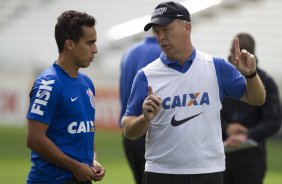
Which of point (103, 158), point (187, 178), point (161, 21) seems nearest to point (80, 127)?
point (187, 178)

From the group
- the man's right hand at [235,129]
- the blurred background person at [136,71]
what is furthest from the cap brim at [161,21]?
the blurred background person at [136,71]

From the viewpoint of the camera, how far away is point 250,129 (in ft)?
24.0

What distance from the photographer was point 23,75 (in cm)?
2031

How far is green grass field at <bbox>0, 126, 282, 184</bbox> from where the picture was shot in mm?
12203

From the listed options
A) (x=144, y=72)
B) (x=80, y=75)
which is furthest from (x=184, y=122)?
(x=80, y=75)

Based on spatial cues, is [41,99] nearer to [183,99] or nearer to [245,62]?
[183,99]

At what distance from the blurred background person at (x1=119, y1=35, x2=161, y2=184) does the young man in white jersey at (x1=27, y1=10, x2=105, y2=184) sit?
1904mm

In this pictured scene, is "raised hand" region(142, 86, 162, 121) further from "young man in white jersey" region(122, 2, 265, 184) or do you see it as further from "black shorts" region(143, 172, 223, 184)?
"black shorts" region(143, 172, 223, 184)

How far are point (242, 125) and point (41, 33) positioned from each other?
20.8 meters

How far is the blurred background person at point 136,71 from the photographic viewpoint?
25.2ft

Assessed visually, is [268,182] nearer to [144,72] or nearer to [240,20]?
[144,72]

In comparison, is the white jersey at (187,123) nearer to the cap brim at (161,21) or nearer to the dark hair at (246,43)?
the cap brim at (161,21)

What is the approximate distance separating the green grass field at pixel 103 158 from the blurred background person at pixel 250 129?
4.60m

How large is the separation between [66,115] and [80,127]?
13cm
